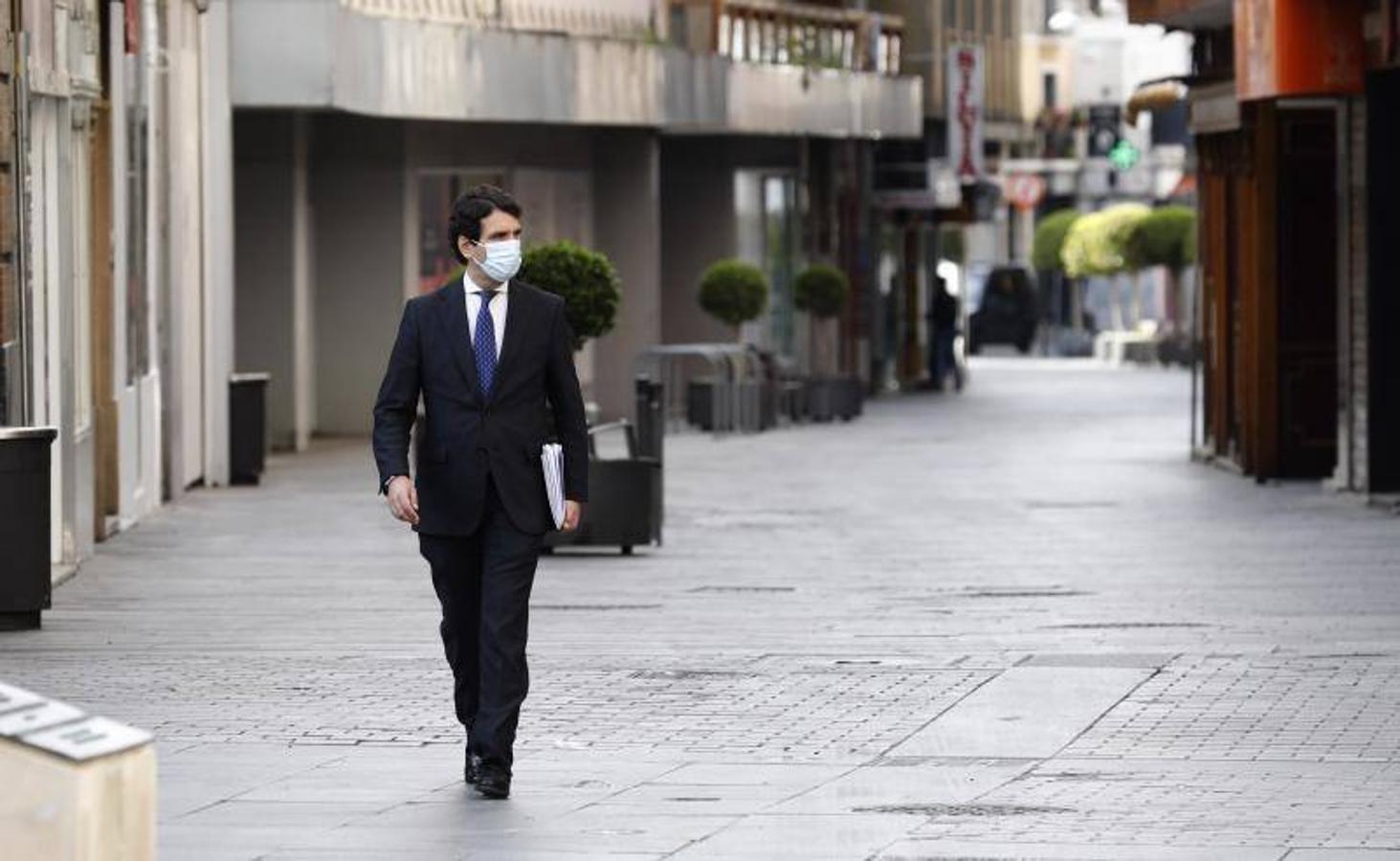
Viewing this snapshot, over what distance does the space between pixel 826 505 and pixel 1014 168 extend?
59.0 meters

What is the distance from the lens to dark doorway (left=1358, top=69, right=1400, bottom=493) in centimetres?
2550

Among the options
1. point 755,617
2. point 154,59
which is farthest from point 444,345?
point 154,59

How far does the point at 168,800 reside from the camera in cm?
1085

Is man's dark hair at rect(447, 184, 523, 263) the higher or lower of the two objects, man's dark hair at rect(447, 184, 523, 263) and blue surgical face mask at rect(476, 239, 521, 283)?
the higher

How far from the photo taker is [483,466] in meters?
11.1

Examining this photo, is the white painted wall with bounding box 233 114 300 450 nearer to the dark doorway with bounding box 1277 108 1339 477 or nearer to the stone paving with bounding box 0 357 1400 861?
the stone paving with bounding box 0 357 1400 861

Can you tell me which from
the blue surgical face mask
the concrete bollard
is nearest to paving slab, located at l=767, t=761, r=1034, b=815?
the blue surgical face mask

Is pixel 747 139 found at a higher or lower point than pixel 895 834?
higher

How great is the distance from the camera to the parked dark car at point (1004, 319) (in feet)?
257

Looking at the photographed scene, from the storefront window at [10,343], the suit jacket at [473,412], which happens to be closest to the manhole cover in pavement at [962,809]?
the suit jacket at [473,412]

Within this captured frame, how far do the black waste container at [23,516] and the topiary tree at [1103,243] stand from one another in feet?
171

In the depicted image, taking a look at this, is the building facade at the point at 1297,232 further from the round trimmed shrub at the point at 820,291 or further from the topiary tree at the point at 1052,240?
the topiary tree at the point at 1052,240

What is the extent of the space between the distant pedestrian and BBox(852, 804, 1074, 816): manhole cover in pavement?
4380 cm

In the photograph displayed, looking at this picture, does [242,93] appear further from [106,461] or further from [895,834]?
[895,834]
